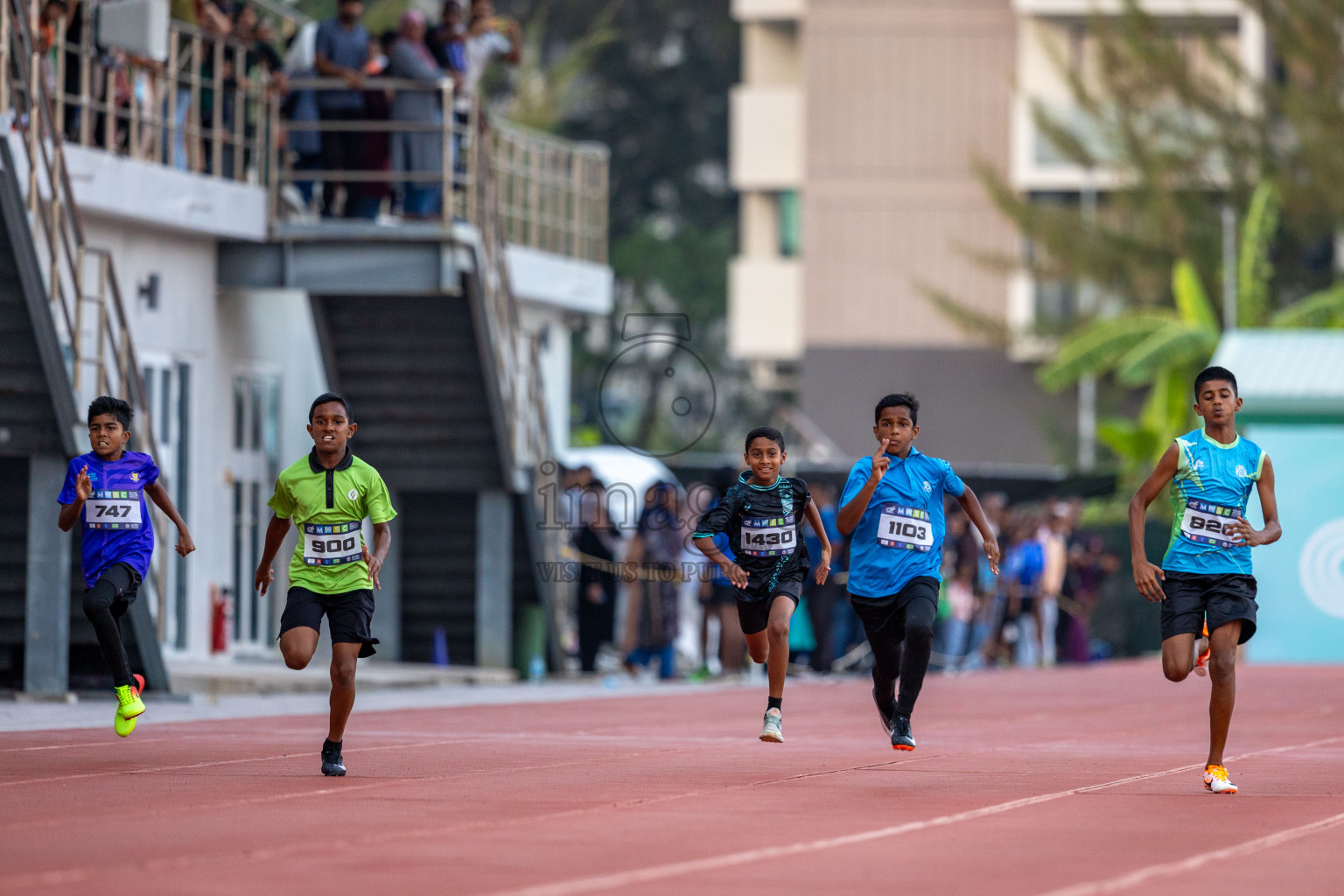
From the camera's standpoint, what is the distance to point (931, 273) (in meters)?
52.9

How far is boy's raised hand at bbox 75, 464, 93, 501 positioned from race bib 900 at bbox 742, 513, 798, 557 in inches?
142

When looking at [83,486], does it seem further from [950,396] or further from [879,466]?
[950,396]

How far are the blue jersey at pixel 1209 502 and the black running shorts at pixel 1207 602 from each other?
0.04 m

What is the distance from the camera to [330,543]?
11750 millimetres

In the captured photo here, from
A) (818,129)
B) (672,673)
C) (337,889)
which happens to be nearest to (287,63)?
(672,673)

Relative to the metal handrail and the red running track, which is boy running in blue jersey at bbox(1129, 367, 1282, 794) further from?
the metal handrail

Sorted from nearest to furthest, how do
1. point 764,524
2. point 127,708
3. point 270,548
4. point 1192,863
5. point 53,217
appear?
point 1192,863 → point 270,548 → point 127,708 → point 764,524 → point 53,217

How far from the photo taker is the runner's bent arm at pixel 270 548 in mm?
11773

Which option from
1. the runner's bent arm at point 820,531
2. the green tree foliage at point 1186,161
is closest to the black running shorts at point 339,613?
the runner's bent arm at point 820,531

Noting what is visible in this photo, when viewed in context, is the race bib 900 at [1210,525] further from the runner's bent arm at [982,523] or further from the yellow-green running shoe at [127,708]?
the yellow-green running shoe at [127,708]

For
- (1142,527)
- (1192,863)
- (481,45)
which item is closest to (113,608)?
(1142,527)

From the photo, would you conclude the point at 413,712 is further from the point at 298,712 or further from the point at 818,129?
the point at 818,129

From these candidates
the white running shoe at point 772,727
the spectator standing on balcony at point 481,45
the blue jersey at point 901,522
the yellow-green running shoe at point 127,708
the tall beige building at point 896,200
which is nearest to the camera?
the blue jersey at point 901,522

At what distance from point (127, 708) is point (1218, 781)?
5831 mm
